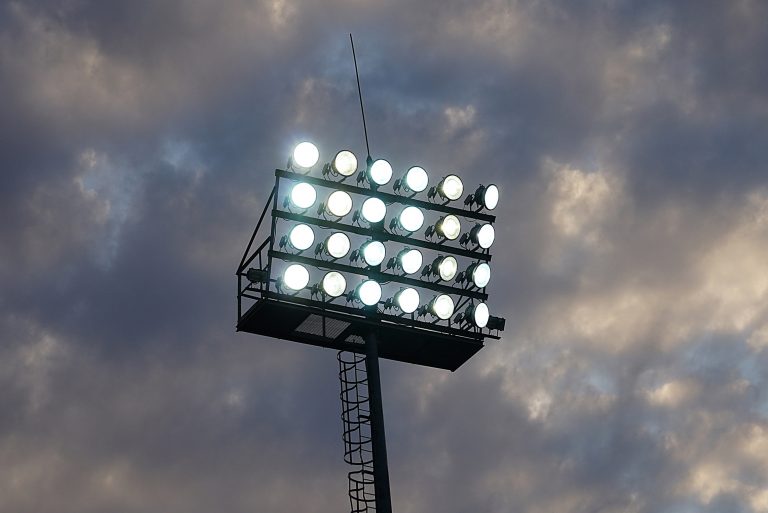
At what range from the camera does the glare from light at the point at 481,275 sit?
34000 millimetres

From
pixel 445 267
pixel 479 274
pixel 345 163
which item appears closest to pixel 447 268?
pixel 445 267

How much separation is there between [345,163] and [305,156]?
937mm

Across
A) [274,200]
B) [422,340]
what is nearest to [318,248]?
[274,200]

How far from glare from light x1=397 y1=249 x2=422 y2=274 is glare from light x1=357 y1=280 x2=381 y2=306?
3.07 feet

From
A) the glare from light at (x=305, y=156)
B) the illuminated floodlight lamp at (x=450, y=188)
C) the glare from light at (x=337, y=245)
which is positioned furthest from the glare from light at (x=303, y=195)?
the illuminated floodlight lamp at (x=450, y=188)

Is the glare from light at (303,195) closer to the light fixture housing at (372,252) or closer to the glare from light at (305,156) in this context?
the glare from light at (305,156)

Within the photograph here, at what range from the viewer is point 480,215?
35062 mm

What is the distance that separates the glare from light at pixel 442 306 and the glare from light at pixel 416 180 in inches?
102

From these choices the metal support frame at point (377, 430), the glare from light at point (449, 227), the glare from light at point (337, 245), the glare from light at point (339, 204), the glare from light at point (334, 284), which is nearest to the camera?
the metal support frame at point (377, 430)

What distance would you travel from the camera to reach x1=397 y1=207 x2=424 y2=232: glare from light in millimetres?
33781

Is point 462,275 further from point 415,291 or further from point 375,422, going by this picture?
point 375,422

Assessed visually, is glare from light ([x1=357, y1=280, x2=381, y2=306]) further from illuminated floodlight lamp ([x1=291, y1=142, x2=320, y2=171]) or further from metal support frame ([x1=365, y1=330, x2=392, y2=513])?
illuminated floodlight lamp ([x1=291, y1=142, x2=320, y2=171])

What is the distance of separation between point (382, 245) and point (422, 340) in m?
2.47

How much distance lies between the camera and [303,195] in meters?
32.5
